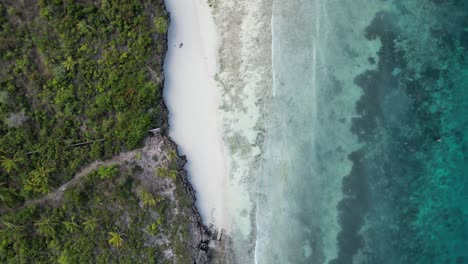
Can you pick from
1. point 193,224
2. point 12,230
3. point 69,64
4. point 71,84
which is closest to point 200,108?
point 193,224

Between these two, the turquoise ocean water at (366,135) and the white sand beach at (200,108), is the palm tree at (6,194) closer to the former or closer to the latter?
the white sand beach at (200,108)

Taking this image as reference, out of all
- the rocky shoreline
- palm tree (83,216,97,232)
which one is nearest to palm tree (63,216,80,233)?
palm tree (83,216,97,232)

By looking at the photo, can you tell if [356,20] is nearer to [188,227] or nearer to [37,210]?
[188,227]

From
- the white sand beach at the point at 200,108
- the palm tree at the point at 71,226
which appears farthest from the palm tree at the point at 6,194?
the white sand beach at the point at 200,108

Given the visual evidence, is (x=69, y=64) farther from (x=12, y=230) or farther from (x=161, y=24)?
(x=12, y=230)

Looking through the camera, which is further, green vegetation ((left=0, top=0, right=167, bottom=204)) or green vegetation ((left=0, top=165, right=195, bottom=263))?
green vegetation ((left=0, top=0, right=167, bottom=204))

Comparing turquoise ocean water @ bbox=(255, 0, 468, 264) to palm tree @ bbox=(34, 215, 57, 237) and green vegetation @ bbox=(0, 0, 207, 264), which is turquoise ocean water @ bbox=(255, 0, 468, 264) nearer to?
green vegetation @ bbox=(0, 0, 207, 264)
